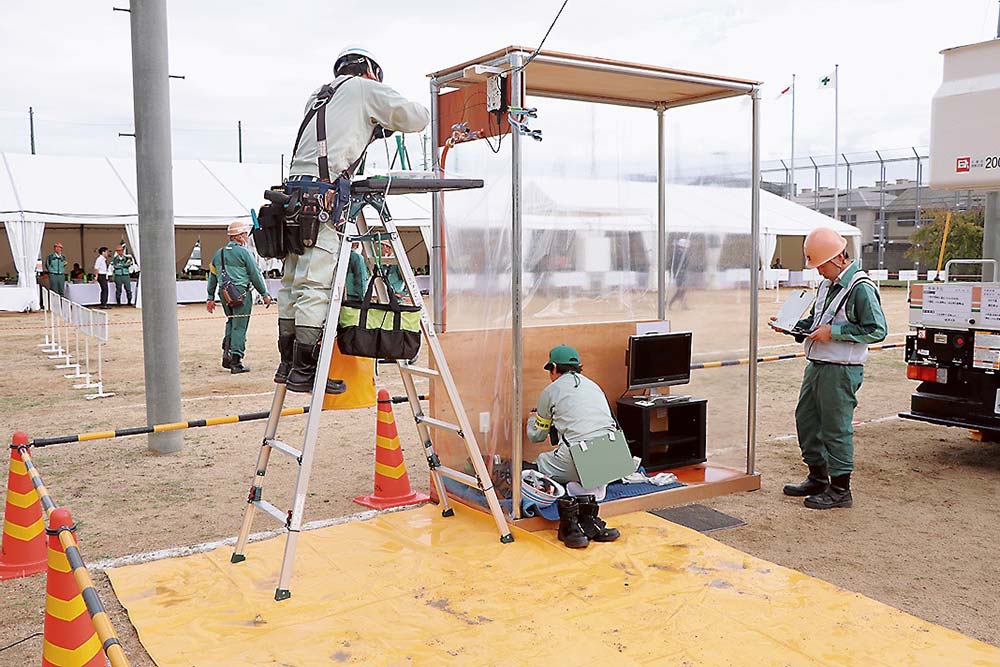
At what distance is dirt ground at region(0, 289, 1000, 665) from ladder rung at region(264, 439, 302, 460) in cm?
91

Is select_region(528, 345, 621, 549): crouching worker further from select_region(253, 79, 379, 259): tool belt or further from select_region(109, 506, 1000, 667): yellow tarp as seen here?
select_region(253, 79, 379, 259): tool belt

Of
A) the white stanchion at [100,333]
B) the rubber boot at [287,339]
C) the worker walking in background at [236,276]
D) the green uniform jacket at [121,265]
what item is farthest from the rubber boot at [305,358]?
the green uniform jacket at [121,265]

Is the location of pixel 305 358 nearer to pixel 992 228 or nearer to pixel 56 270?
pixel 992 228

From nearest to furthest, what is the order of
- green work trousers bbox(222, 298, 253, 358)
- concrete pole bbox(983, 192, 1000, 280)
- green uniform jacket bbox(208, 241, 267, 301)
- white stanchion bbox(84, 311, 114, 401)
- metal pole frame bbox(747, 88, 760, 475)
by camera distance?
metal pole frame bbox(747, 88, 760, 475) < concrete pole bbox(983, 192, 1000, 280) < white stanchion bbox(84, 311, 114, 401) < green uniform jacket bbox(208, 241, 267, 301) < green work trousers bbox(222, 298, 253, 358)

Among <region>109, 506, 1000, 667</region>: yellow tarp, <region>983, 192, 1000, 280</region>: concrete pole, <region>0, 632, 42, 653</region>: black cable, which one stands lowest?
<region>0, 632, 42, 653</region>: black cable

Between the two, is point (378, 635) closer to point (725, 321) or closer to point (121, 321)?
point (725, 321)

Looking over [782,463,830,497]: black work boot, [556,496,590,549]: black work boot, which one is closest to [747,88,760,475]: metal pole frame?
[782,463,830,497]: black work boot

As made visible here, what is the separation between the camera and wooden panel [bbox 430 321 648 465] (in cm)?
537

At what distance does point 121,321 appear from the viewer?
18656 millimetres

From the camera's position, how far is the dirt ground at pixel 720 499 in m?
4.31

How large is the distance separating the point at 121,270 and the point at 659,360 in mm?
18886

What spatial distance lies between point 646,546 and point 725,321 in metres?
2.19

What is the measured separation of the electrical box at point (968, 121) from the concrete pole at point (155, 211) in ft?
19.3

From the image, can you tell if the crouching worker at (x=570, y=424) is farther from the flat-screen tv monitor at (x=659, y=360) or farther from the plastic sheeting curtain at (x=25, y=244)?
the plastic sheeting curtain at (x=25, y=244)
